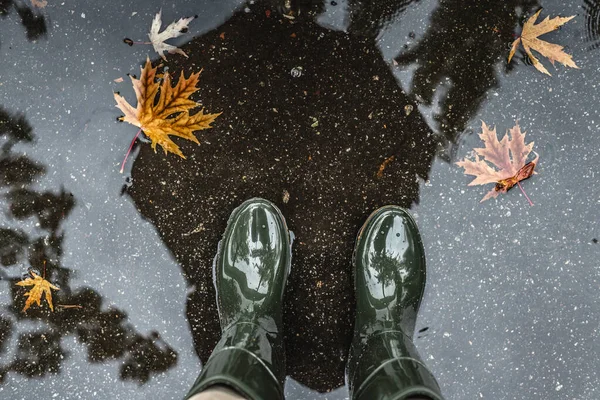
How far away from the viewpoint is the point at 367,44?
171cm

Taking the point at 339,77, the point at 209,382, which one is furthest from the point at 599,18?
the point at 209,382

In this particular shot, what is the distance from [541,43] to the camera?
1721 mm

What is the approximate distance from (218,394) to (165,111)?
3.31 feet

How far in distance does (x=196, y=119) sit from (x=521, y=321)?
1.47 m

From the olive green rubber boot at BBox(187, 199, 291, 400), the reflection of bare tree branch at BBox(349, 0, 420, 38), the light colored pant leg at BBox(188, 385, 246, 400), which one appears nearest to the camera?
the light colored pant leg at BBox(188, 385, 246, 400)

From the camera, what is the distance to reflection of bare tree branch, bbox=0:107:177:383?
5.77 feet

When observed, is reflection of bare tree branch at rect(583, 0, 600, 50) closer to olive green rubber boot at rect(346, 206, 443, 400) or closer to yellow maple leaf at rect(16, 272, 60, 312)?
olive green rubber boot at rect(346, 206, 443, 400)

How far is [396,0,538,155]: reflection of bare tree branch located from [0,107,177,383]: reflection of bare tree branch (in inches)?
55.5

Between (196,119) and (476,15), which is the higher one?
(476,15)

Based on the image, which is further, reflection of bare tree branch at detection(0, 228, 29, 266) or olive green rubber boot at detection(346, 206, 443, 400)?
reflection of bare tree branch at detection(0, 228, 29, 266)

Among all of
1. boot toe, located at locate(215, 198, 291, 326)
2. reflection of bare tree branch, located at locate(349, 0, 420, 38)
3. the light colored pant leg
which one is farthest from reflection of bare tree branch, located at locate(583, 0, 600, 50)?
the light colored pant leg

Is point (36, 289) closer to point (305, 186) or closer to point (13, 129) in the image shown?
point (13, 129)

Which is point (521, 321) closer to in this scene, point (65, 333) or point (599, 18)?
point (599, 18)

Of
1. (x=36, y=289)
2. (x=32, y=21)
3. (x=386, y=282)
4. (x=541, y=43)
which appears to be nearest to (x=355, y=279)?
(x=386, y=282)
